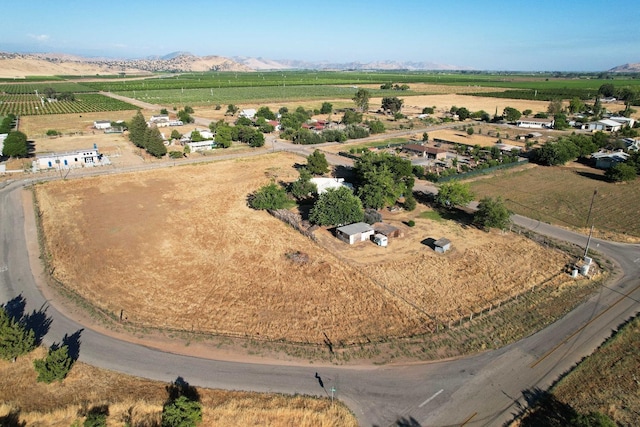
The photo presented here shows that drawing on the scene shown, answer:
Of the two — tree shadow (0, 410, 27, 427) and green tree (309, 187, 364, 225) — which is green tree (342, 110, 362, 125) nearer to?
green tree (309, 187, 364, 225)

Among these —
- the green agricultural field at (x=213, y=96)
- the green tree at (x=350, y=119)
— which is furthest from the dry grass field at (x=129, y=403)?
the green agricultural field at (x=213, y=96)

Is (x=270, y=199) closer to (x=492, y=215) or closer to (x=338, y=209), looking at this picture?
(x=338, y=209)

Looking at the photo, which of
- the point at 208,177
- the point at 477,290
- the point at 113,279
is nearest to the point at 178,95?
the point at 208,177

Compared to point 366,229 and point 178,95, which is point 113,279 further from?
point 178,95

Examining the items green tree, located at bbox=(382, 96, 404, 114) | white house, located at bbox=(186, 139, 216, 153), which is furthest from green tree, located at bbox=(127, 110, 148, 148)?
green tree, located at bbox=(382, 96, 404, 114)

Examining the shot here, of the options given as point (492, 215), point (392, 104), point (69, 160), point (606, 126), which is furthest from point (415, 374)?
point (392, 104)

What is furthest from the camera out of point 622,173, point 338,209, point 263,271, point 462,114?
point 462,114
